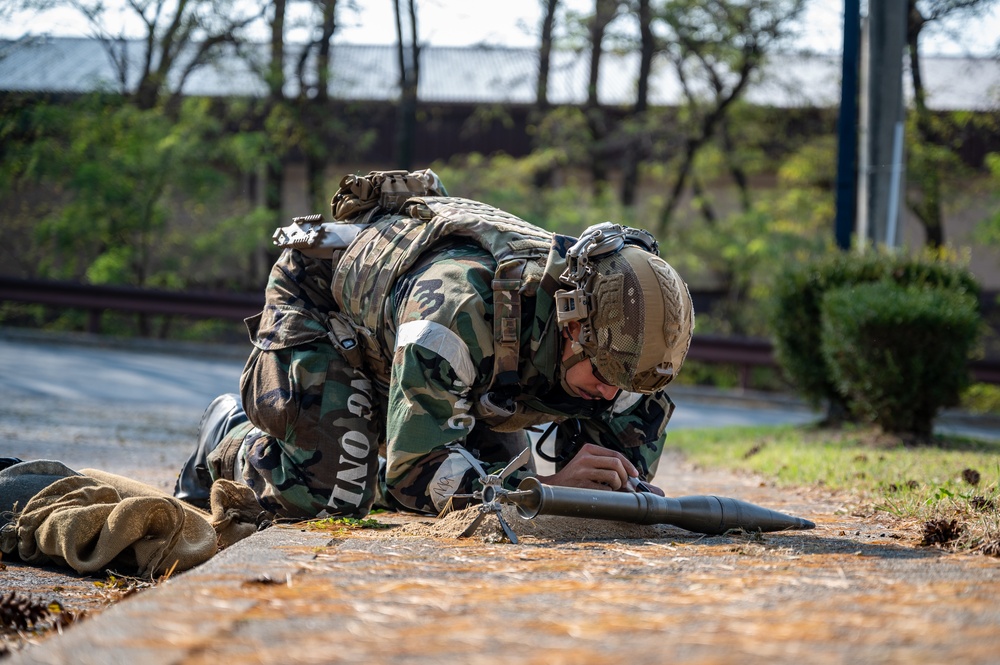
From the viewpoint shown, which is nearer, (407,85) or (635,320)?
(635,320)

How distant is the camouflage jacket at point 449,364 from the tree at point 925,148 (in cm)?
1831

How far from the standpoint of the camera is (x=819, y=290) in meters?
9.95

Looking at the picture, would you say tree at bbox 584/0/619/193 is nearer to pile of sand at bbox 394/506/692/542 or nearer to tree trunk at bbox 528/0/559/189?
tree trunk at bbox 528/0/559/189

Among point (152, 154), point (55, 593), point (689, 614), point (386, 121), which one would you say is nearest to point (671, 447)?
point (55, 593)

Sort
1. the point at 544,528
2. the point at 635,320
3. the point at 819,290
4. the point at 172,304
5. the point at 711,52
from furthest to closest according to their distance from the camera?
the point at 711,52, the point at 172,304, the point at 819,290, the point at 544,528, the point at 635,320

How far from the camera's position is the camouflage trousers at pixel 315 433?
418 cm

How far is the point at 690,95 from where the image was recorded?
22109mm

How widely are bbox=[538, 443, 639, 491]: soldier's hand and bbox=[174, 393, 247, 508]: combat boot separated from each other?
1804 mm

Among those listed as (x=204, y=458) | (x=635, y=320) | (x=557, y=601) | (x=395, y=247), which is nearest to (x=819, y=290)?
(x=204, y=458)

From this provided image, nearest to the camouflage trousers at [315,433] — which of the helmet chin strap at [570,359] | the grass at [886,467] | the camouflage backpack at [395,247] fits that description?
the camouflage backpack at [395,247]

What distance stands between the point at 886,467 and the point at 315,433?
3.55 metres

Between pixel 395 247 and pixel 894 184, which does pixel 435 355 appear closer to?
pixel 395 247

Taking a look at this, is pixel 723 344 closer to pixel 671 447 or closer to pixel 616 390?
pixel 671 447

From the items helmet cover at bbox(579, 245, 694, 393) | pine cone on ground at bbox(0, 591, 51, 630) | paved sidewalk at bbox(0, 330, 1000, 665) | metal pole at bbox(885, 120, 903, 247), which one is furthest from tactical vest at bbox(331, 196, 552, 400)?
metal pole at bbox(885, 120, 903, 247)
